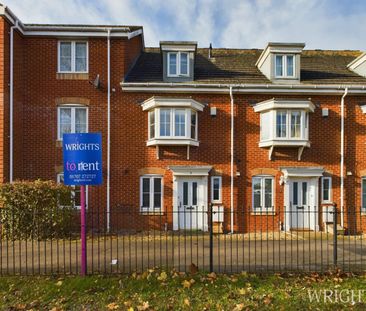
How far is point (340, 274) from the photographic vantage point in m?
6.38

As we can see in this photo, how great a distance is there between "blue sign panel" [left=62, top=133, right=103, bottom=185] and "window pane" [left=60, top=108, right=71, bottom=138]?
281 inches

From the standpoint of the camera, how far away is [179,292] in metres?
5.47

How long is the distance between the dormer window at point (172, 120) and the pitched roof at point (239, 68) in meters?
1.59

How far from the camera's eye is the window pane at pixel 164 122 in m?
12.5

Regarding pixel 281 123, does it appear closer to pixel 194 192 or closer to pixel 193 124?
pixel 193 124

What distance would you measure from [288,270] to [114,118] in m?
9.09

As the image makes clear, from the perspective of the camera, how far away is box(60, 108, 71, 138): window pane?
12913 mm

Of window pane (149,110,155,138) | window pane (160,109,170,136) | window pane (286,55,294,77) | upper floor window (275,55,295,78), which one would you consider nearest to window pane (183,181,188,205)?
window pane (160,109,170,136)

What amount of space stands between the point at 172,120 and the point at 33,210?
6.06 m

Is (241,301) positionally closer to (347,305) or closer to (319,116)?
(347,305)

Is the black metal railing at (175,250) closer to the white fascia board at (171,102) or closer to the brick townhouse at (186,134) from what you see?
the brick townhouse at (186,134)

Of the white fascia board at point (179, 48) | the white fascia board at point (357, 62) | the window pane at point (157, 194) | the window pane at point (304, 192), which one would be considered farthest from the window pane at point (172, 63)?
the white fascia board at point (357, 62)

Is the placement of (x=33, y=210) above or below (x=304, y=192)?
below

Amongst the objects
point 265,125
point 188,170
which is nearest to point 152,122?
point 188,170
